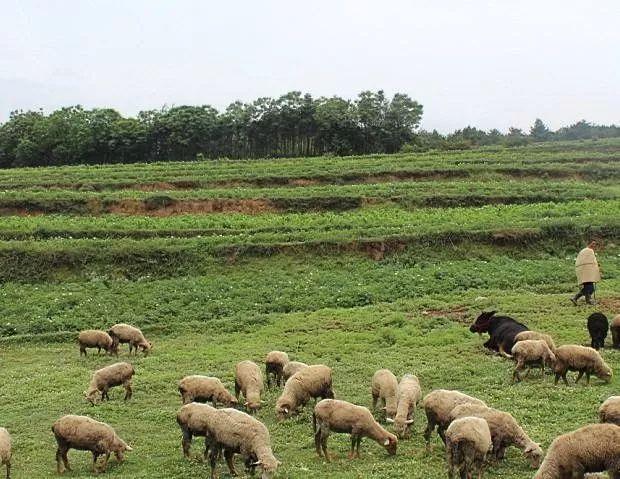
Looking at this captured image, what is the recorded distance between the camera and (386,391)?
1560cm

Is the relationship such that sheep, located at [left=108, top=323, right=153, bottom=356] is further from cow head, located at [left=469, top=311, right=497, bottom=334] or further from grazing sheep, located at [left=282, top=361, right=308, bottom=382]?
cow head, located at [left=469, top=311, right=497, bottom=334]

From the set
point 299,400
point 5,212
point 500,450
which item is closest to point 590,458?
point 500,450

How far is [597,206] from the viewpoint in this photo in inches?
1594

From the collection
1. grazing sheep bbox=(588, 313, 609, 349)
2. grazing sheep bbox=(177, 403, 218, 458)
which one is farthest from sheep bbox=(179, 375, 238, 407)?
grazing sheep bbox=(588, 313, 609, 349)

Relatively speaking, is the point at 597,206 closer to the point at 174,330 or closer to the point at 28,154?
the point at 174,330

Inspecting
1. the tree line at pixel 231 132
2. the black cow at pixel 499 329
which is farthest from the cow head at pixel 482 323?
the tree line at pixel 231 132

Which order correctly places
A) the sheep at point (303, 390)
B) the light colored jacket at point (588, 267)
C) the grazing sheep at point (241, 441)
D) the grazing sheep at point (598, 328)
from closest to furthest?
1. the grazing sheep at point (241, 441)
2. the sheep at point (303, 390)
3. the grazing sheep at point (598, 328)
4. the light colored jacket at point (588, 267)

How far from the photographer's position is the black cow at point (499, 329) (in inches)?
778

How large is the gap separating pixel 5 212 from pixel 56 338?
2362 centimetres

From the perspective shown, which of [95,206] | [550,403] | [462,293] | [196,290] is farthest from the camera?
[95,206]

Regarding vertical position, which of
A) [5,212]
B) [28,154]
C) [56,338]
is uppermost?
[28,154]

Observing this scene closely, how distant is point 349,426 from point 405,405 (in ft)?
6.02

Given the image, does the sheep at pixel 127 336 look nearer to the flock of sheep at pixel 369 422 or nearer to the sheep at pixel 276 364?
the flock of sheep at pixel 369 422

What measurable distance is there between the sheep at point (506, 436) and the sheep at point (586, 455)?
1387 millimetres
